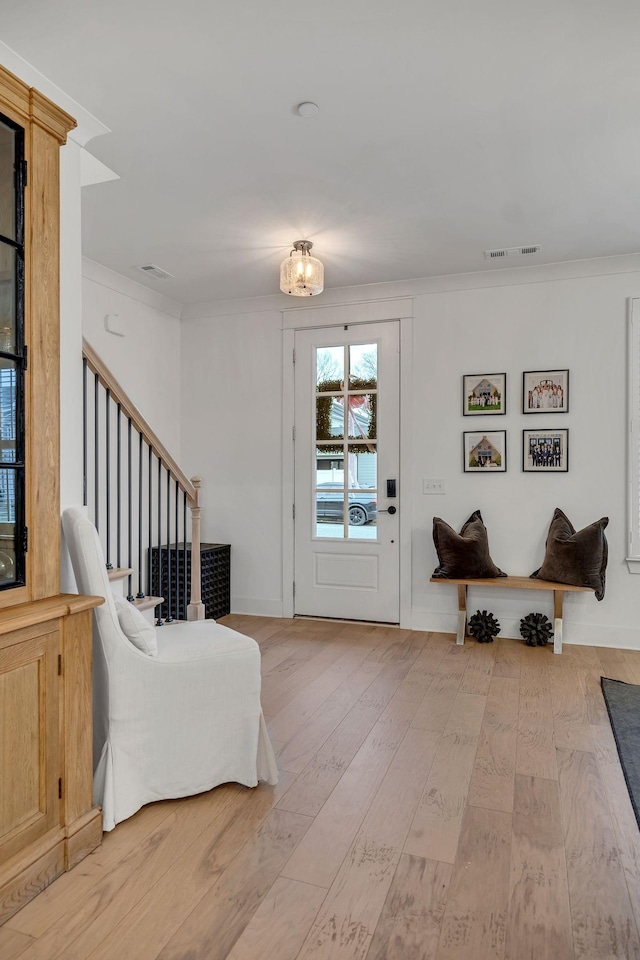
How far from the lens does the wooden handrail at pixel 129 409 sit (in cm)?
296

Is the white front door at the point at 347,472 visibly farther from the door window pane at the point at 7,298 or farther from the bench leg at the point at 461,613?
the door window pane at the point at 7,298

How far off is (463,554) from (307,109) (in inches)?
111

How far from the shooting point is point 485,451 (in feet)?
14.5

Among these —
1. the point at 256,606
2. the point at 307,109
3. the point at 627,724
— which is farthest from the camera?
the point at 256,606

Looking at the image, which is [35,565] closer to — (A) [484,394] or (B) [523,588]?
(B) [523,588]

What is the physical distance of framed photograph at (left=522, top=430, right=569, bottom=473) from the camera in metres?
4.25

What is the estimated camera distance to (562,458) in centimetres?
425

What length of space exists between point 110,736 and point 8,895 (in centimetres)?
49

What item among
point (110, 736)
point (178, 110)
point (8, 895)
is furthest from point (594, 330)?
point (8, 895)

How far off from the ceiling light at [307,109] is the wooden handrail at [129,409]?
1.40 metres

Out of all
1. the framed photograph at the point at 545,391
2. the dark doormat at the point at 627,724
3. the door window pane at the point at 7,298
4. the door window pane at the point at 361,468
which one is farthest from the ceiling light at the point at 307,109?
the dark doormat at the point at 627,724

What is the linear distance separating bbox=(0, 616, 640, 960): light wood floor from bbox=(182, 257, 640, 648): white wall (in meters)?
1.39

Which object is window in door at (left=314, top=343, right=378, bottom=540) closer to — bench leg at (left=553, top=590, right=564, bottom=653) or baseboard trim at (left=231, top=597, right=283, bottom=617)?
baseboard trim at (left=231, top=597, right=283, bottom=617)

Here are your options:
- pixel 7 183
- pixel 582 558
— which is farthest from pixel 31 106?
pixel 582 558
